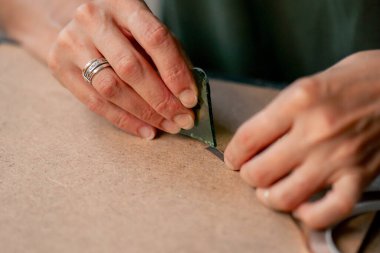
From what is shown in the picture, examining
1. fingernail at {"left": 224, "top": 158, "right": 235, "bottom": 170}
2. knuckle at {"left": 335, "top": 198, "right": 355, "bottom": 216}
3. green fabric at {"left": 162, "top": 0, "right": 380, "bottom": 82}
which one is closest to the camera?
knuckle at {"left": 335, "top": 198, "right": 355, "bottom": 216}

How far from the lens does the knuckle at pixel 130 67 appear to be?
757 millimetres

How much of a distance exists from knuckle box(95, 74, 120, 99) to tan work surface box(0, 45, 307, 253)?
82 mm

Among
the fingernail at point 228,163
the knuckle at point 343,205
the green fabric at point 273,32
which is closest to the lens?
the knuckle at point 343,205

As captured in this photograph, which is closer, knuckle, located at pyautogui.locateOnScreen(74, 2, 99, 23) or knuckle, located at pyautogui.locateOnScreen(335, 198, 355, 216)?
knuckle, located at pyautogui.locateOnScreen(335, 198, 355, 216)

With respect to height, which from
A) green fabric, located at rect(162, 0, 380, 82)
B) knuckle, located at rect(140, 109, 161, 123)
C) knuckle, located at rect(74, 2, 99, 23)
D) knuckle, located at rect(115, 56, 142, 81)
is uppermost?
knuckle, located at rect(74, 2, 99, 23)

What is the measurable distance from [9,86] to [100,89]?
0.28 metres

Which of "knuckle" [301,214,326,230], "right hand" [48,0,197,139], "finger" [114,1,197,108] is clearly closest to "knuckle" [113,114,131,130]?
"right hand" [48,0,197,139]

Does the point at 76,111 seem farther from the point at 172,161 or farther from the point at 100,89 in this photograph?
the point at 172,161

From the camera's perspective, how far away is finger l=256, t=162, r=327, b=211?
61cm

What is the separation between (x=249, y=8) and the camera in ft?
3.58

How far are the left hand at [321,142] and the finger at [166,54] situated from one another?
15 cm

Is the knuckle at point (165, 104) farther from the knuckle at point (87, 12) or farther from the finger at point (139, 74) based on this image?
the knuckle at point (87, 12)

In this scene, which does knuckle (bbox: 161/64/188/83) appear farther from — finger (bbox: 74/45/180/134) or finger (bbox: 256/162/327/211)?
finger (bbox: 256/162/327/211)

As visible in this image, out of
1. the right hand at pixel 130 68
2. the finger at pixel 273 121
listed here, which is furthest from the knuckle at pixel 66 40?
the finger at pixel 273 121
